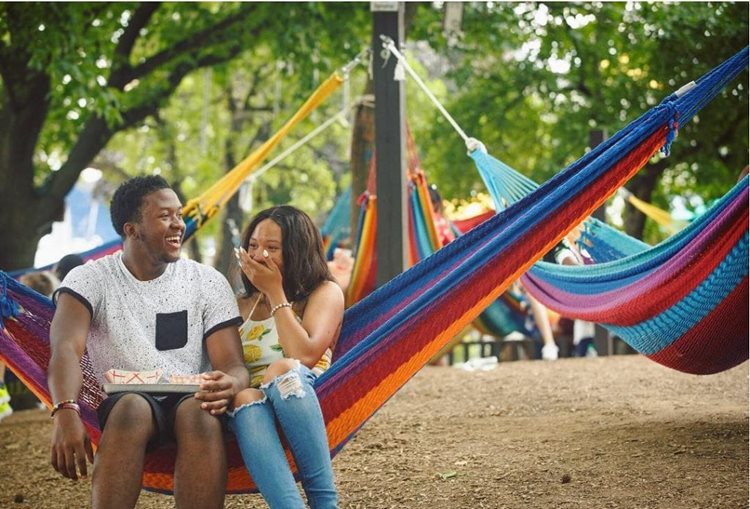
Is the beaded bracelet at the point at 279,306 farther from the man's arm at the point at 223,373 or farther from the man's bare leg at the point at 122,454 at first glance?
the man's bare leg at the point at 122,454

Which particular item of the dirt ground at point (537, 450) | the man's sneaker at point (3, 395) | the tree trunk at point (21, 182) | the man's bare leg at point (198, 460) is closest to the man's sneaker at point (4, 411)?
the man's sneaker at point (3, 395)

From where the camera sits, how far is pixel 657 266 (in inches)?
133

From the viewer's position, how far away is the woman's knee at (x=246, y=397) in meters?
2.46

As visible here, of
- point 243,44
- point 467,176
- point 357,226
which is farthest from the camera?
point 467,176

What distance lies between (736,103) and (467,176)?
167 inches

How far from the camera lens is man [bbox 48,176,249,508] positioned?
2359 mm

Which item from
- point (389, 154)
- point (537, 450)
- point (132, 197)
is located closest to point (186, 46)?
point (389, 154)

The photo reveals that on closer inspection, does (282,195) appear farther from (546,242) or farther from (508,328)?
(546,242)

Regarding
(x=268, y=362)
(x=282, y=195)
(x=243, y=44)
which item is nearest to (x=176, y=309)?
(x=268, y=362)

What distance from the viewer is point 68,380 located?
2.46 m

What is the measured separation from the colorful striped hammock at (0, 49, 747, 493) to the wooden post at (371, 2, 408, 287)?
1678mm

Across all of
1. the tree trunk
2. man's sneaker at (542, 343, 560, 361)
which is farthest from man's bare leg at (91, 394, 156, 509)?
the tree trunk

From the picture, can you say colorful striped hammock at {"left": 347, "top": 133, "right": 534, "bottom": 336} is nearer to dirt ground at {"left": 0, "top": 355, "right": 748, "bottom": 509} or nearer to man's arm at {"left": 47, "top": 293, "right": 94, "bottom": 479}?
dirt ground at {"left": 0, "top": 355, "right": 748, "bottom": 509}

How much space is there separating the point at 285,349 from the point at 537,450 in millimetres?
1289
